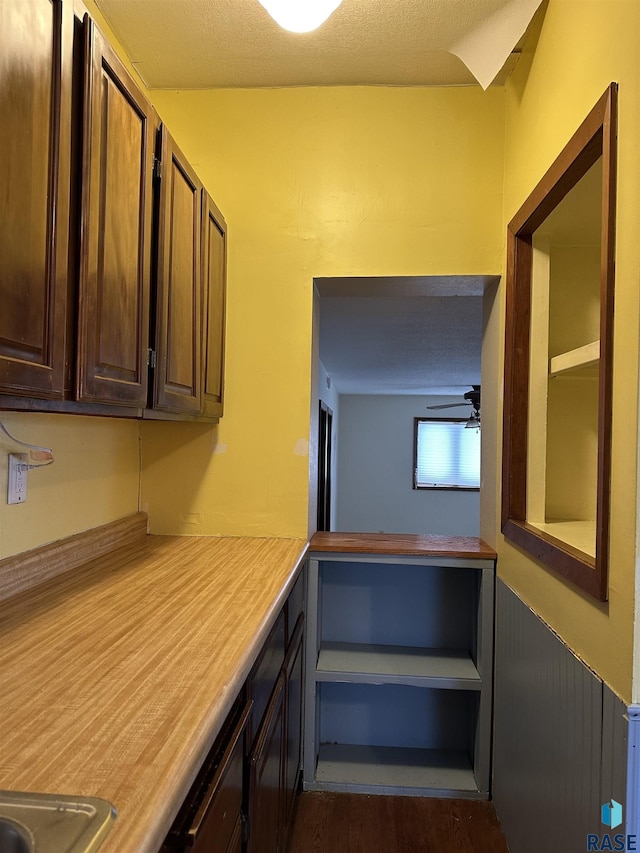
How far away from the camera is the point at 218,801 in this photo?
2.91 ft

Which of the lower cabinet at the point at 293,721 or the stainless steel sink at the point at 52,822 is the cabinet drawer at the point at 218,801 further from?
the lower cabinet at the point at 293,721

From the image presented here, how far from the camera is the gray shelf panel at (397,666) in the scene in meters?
2.11

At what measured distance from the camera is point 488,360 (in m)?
2.23

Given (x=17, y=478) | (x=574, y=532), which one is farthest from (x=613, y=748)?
(x=17, y=478)

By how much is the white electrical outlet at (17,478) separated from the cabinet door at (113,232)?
316 millimetres

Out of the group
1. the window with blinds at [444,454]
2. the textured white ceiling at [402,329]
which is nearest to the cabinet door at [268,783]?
the textured white ceiling at [402,329]

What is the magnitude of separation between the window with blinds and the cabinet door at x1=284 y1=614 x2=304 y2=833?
5811 mm

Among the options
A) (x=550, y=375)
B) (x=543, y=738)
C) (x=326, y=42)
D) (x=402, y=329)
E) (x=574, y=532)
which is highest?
(x=326, y=42)

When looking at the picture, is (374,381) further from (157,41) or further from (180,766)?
(180,766)

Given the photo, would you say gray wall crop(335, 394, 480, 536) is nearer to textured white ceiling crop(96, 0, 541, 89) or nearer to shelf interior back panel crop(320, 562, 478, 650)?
shelf interior back panel crop(320, 562, 478, 650)

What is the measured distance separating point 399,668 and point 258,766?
110 centimetres

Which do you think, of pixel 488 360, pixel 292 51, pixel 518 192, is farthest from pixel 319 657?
pixel 292 51

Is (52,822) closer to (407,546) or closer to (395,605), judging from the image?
(407,546)

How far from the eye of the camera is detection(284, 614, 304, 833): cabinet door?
168 cm
